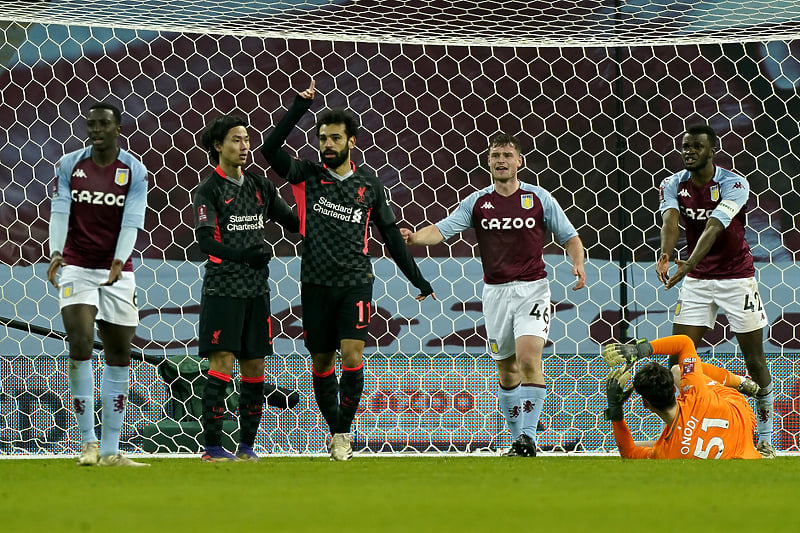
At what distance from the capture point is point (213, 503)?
2799 mm

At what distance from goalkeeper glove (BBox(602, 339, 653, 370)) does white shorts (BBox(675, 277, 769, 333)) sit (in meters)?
0.73

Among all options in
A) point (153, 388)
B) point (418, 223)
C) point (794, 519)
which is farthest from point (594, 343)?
point (794, 519)

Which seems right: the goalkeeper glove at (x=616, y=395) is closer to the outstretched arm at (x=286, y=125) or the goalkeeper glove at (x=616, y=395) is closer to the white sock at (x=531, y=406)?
the white sock at (x=531, y=406)

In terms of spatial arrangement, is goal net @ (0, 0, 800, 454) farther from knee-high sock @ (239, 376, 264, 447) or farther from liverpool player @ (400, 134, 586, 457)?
knee-high sock @ (239, 376, 264, 447)

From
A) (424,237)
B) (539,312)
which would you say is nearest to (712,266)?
(539,312)

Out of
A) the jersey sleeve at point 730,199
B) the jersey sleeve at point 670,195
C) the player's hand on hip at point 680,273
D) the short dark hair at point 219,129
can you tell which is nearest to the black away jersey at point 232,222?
the short dark hair at point 219,129

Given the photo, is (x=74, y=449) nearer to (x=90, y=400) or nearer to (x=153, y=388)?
(x=153, y=388)

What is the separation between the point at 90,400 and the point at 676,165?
4227 mm

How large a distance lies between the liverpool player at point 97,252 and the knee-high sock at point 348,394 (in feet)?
3.28

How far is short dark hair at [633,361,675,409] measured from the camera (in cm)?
469

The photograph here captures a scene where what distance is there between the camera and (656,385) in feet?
15.4

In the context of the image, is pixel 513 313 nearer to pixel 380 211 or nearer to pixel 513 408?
pixel 513 408

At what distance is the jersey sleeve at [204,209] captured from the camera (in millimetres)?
4645

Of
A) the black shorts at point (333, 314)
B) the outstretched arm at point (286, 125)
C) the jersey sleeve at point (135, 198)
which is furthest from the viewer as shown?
the black shorts at point (333, 314)
